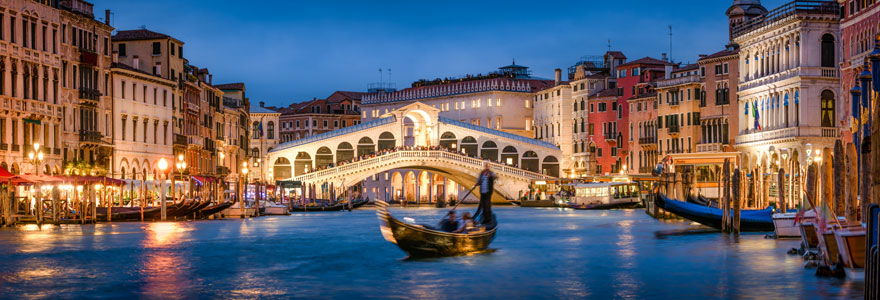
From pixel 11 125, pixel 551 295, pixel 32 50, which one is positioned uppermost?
pixel 32 50

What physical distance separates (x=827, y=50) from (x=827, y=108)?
171 cm

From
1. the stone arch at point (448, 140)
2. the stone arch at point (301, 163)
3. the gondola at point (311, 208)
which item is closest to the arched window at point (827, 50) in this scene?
the gondola at point (311, 208)

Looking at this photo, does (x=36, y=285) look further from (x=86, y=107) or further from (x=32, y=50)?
(x=86, y=107)

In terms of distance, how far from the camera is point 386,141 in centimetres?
6106

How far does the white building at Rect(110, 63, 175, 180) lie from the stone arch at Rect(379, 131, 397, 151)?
19843mm

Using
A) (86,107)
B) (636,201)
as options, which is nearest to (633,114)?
(636,201)

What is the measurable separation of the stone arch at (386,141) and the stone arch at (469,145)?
329cm

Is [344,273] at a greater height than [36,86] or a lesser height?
lesser

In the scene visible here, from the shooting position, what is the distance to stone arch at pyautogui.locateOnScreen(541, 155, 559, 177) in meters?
60.6

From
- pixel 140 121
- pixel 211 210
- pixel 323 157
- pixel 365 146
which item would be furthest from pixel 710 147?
pixel 140 121

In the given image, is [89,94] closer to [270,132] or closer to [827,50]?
[827,50]

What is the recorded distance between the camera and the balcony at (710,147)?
155ft

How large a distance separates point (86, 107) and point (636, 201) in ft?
74.6

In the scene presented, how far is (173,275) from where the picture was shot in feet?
53.0
